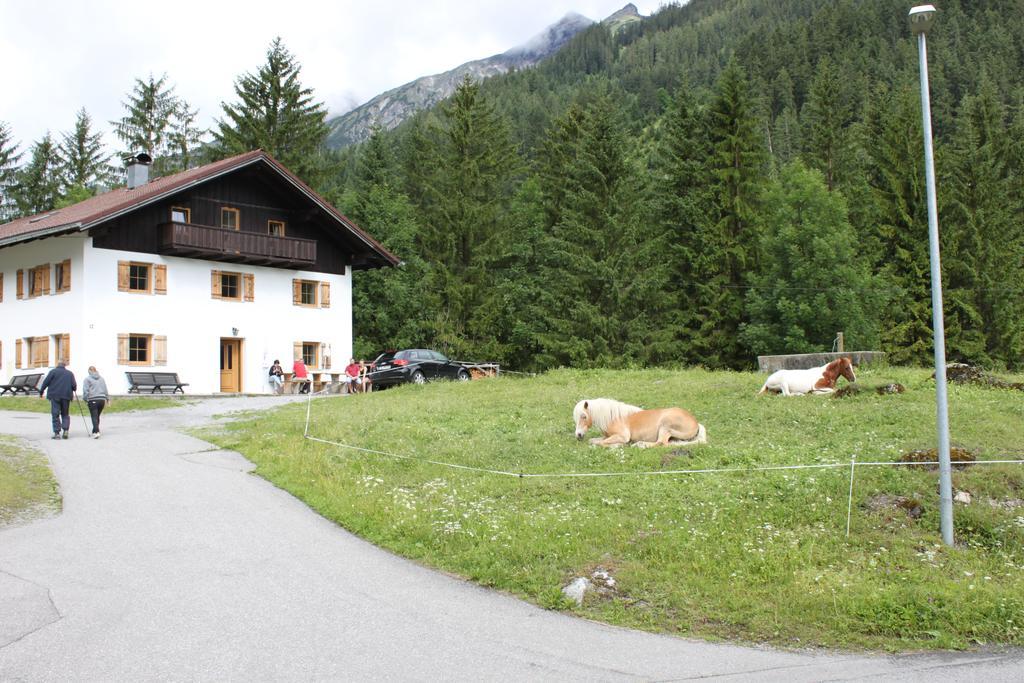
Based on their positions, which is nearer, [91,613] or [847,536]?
[91,613]

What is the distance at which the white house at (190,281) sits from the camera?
3309 centimetres

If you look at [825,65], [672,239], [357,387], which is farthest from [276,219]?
[825,65]

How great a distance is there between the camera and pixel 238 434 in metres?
19.3

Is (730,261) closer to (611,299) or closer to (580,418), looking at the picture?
(611,299)

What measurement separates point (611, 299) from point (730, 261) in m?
6.57

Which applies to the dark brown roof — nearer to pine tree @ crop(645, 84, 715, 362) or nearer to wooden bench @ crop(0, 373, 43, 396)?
wooden bench @ crop(0, 373, 43, 396)

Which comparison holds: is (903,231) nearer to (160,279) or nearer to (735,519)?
(160,279)

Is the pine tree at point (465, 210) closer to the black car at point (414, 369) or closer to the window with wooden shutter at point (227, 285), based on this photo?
the window with wooden shutter at point (227, 285)

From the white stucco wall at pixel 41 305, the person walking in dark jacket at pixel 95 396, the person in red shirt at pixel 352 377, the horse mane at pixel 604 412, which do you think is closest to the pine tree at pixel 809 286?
the person in red shirt at pixel 352 377

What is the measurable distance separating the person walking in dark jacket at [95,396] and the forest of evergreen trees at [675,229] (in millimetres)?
26878

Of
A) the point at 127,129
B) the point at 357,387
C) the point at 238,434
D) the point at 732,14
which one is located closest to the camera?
the point at 238,434

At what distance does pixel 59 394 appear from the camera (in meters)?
19.0

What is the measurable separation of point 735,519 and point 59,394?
50.9ft

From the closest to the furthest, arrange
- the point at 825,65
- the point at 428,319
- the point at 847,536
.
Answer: the point at 847,536 < the point at 428,319 < the point at 825,65
